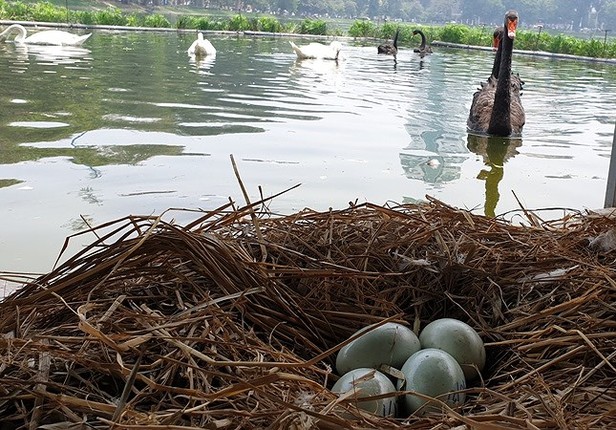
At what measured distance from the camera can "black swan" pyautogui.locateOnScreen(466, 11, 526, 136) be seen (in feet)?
26.9

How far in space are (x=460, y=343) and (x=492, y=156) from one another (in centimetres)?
564

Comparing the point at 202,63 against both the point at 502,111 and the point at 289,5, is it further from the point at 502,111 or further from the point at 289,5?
the point at 289,5

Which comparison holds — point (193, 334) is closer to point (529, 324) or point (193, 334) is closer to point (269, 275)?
point (269, 275)

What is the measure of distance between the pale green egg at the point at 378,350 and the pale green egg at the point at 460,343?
61mm

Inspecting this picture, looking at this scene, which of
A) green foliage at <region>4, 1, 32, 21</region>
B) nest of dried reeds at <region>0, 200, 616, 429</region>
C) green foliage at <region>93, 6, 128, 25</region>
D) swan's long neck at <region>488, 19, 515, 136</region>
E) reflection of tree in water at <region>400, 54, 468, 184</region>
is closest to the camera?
nest of dried reeds at <region>0, 200, 616, 429</region>

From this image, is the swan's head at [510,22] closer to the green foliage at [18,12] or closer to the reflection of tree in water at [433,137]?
the reflection of tree in water at [433,137]

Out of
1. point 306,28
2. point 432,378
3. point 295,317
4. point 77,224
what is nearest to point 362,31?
point 306,28

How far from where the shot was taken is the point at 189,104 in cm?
939

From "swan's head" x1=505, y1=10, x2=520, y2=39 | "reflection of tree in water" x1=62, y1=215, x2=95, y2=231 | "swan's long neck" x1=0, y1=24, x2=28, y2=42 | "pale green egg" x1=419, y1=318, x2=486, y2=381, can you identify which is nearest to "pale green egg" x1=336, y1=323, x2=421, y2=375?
"pale green egg" x1=419, y1=318, x2=486, y2=381

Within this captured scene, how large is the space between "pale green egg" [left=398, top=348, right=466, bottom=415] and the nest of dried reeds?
0.16ft

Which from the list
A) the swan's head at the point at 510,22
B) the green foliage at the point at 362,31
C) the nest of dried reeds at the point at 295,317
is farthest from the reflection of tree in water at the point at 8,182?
the green foliage at the point at 362,31

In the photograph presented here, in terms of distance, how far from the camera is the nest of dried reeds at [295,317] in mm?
1286

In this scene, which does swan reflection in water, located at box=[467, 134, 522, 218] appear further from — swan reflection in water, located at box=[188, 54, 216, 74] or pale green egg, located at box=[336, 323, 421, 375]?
swan reflection in water, located at box=[188, 54, 216, 74]

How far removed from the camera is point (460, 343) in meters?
1.72
